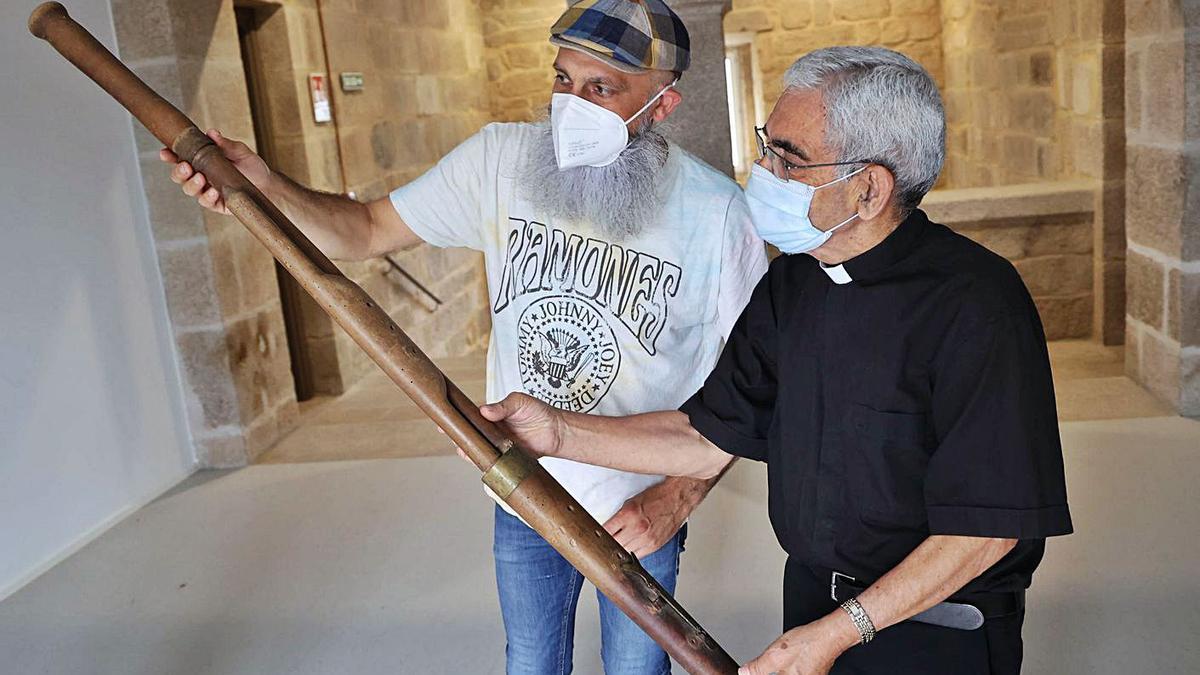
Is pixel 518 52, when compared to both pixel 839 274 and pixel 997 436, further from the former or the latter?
pixel 997 436

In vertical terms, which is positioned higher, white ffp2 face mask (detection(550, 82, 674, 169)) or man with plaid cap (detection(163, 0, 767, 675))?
white ffp2 face mask (detection(550, 82, 674, 169))

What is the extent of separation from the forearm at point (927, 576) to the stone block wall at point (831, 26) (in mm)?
8154

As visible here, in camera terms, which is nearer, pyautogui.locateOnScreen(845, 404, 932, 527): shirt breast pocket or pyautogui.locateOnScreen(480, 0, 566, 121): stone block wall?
pyautogui.locateOnScreen(845, 404, 932, 527): shirt breast pocket

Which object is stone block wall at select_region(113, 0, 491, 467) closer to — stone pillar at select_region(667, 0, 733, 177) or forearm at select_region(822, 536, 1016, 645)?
stone pillar at select_region(667, 0, 733, 177)

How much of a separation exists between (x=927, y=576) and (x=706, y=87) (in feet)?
9.46

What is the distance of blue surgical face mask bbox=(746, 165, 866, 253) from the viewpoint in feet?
4.46

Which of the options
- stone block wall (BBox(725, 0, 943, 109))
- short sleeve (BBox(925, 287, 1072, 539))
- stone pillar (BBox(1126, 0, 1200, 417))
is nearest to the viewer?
short sleeve (BBox(925, 287, 1072, 539))

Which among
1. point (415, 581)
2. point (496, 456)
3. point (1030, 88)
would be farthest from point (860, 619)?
point (1030, 88)

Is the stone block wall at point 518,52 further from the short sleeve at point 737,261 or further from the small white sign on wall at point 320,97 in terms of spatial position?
the short sleeve at point 737,261

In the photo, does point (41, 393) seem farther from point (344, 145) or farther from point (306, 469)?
point (344, 145)

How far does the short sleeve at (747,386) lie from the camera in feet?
4.83

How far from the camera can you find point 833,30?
9133 mm

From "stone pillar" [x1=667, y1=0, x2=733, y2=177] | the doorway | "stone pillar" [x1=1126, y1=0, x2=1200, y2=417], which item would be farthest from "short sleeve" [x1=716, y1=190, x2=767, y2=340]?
the doorway

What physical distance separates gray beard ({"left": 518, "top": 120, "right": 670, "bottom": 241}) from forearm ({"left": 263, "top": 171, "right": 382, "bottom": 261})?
1.03 ft
